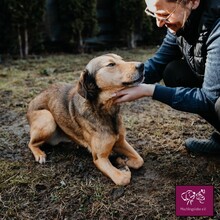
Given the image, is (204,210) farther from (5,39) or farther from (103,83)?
(5,39)

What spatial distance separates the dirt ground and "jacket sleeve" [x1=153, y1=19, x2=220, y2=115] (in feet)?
2.42

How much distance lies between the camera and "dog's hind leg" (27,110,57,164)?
4074mm

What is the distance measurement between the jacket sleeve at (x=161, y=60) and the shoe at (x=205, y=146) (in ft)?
2.56

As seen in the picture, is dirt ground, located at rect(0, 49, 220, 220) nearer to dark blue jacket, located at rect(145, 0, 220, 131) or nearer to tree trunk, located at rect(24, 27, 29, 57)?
dark blue jacket, located at rect(145, 0, 220, 131)

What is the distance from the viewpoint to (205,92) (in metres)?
3.21

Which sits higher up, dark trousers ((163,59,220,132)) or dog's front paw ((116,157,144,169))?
dark trousers ((163,59,220,132))

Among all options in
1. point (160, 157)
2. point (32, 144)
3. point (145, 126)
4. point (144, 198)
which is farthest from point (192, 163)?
point (32, 144)

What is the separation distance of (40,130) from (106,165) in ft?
2.82

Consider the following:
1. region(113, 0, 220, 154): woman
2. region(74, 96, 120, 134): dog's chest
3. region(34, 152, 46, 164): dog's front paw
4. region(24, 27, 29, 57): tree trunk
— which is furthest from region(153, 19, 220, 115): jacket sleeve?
region(24, 27, 29, 57): tree trunk

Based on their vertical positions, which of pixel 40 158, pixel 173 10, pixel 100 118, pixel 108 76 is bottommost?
pixel 40 158

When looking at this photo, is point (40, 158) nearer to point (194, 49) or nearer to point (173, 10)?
point (194, 49)

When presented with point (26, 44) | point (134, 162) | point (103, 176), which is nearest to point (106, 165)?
point (103, 176)

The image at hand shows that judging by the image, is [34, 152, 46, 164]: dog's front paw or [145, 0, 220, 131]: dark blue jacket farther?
[34, 152, 46, 164]: dog's front paw
